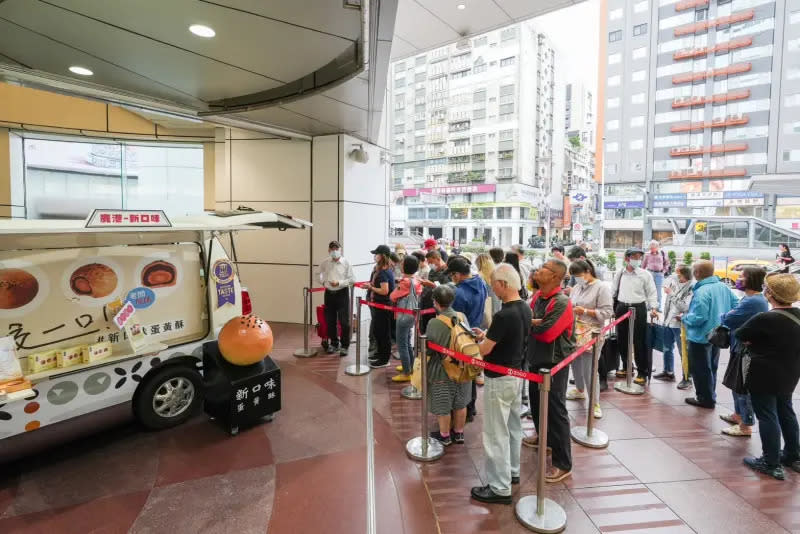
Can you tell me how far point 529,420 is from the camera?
4.32m

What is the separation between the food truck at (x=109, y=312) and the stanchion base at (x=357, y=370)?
5.88 ft

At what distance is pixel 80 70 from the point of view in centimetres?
458

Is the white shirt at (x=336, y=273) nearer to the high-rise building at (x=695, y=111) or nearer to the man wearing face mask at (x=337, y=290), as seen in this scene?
the man wearing face mask at (x=337, y=290)

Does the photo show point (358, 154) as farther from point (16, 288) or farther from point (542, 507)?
point (542, 507)

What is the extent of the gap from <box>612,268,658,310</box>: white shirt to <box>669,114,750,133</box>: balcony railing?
4019 cm

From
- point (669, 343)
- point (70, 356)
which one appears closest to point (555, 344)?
point (669, 343)

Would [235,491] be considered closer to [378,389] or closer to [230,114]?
[378,389]

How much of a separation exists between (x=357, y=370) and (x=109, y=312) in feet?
9.84

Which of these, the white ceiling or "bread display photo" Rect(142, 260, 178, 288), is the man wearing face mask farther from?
"bread display photo" Rect(142, 260, 178, 288)

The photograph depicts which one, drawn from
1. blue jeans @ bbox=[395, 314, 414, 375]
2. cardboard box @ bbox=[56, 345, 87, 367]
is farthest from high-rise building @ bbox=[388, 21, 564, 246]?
cardboard box @ bbox=[56, 345, 87, 367]

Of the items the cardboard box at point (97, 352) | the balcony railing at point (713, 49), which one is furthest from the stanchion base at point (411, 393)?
the balcony railing at point (713, 49)

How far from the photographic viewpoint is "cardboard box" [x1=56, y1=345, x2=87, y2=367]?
3.21m

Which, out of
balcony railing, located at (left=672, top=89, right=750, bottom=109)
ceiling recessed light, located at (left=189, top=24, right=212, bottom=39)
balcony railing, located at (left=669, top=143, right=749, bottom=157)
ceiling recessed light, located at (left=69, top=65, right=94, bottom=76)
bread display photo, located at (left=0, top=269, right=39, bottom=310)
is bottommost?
bread display photo, located at (left=0, top=269, right=39, bottom=310)

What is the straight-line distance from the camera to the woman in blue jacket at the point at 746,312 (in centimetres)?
362
